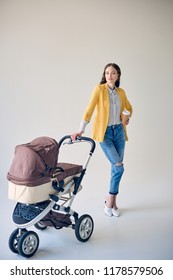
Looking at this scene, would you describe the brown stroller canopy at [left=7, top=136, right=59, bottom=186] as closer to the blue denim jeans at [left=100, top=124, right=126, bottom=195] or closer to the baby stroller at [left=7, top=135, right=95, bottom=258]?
the baby stroller at [left=7, top=135, right=95, bottom=258]

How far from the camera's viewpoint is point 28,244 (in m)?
1.83

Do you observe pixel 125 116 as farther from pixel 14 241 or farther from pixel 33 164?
pixel 14 241

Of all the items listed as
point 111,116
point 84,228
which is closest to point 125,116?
point 111,116

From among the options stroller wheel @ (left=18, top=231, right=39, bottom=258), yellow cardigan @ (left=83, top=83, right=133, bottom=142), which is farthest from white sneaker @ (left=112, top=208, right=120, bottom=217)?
stroller wheel @ (left=18, top=231, right=39, bottom=258)

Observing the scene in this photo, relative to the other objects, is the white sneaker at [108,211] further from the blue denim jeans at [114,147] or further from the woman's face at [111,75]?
the woman's face at [111,75]

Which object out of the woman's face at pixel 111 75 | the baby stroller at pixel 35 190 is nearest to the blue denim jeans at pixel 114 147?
the woman's face at pixel 111 75

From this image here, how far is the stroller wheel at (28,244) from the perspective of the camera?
5.85ft

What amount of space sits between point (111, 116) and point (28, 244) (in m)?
0.99

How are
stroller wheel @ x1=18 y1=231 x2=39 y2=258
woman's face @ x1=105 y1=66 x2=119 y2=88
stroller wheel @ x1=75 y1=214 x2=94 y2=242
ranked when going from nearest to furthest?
stroller wheel @ x1=18 y1=231 x2=39 y2=258
stroller wheel @ x1=75 y1=214 x2=94 y2=242
woman's face @ x1=105 y1=66 x2=119 y2=88

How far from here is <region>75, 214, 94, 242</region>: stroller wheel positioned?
1.98 m

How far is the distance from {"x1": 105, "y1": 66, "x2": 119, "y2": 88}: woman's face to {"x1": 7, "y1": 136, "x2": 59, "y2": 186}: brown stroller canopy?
65cm

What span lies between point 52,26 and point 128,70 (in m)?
0.78
